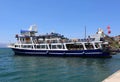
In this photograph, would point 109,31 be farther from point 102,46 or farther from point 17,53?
point 17,53

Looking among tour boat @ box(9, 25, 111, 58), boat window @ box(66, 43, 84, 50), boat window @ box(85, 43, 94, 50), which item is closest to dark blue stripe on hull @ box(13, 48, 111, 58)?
tour boat @ box(9, 25, 111, 58)

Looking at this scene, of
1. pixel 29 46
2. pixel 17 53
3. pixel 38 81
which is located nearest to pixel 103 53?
pixel 29 46

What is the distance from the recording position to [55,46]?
6197cm

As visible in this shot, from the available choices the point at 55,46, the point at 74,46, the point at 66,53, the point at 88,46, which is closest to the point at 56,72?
the point at 66,53

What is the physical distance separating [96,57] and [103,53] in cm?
198

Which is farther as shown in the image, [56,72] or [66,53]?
[66,53]

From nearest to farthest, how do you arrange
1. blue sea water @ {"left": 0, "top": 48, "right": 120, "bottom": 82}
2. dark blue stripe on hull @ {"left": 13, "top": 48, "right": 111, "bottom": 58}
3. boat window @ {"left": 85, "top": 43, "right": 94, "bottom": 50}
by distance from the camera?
blue sea water @ {"left": 0, "top": 48, "right": 120, "bottom": 82}
dark blue stripe on hull @ {"left": 13, "top": 48, "right": 111, "bottom": 58}
boat window @ {"left": 85, "top": 43, "right": 94, "bottom": 50}

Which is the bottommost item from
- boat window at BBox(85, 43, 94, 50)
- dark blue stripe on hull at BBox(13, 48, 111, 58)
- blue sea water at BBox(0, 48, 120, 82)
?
blue sea water at BBox(0, 48, 120, 82)

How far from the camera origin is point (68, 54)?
58.8m

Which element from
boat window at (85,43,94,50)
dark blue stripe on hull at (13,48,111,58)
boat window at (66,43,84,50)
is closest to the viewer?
dark blue stripe on hull at (13,48,111,58)

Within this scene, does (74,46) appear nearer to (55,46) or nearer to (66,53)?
(66,53)

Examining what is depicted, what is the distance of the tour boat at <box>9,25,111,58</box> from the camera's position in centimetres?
5630

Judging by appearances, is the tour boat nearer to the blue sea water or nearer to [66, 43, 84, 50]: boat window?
[66, 43, 84, 50]: boat window

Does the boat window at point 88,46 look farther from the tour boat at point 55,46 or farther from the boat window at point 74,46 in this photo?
the boat window at point 74,46
